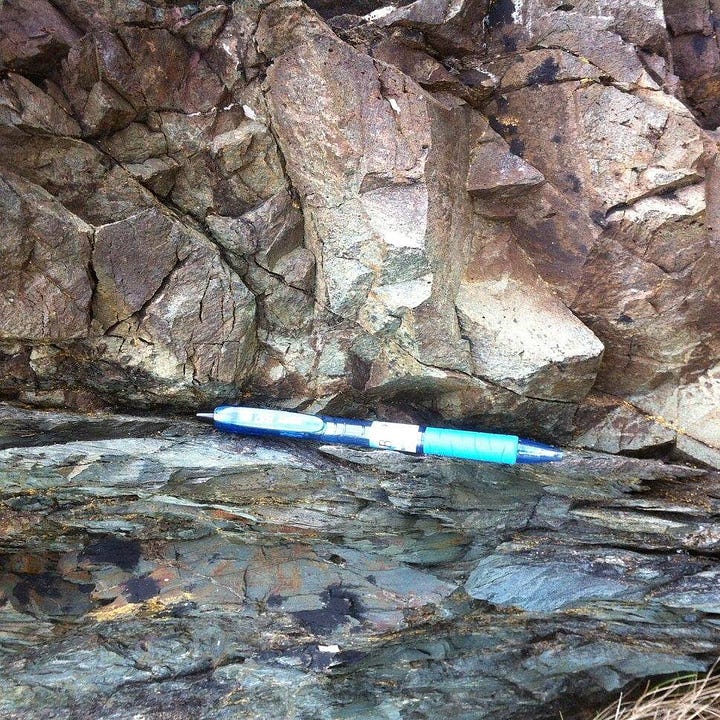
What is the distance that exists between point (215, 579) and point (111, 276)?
131 centimetres

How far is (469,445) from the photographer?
232 cm

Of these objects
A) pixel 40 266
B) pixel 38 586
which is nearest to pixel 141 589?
pixel 38 586

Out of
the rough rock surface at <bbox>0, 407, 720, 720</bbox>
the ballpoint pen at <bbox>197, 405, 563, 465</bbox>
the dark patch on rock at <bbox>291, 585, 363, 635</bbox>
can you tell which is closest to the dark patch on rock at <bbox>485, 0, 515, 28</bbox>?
the ballpoint pen at <bbox>197, 405, 563, 465</bbox>

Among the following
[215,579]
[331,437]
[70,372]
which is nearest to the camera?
[70,372]

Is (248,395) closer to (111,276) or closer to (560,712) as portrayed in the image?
(111,276)

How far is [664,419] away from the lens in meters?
2.42

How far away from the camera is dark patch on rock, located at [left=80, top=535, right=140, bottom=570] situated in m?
2.58

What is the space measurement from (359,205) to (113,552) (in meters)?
1.73

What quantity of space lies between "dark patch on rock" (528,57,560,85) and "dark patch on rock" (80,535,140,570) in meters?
2.36

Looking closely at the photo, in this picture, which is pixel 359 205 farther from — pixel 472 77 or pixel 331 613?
pixel 331 613

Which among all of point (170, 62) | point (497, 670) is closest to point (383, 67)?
point (170, 62)

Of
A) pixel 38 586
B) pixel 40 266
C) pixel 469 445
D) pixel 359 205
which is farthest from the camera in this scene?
pixel 38 586

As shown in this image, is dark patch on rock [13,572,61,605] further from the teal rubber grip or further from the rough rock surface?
the teal rubber grip

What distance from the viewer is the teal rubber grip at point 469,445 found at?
90.7 inches
